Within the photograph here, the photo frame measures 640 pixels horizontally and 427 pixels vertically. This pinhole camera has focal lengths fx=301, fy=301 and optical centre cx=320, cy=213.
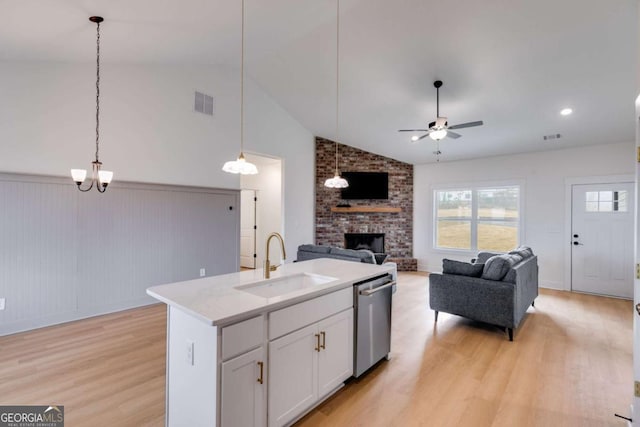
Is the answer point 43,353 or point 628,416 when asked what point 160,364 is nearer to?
point 43,353

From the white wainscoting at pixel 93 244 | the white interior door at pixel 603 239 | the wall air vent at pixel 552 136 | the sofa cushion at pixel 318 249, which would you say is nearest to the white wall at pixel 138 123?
the white wainscoting at pixel 93 244

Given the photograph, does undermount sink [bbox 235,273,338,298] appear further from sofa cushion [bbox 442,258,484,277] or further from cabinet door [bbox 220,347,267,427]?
sofa cushion [bbox 442,258,484,277]

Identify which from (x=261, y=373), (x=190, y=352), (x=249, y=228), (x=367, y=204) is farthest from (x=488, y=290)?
(x=249, y=228)

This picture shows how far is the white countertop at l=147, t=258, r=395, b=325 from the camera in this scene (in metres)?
1.58

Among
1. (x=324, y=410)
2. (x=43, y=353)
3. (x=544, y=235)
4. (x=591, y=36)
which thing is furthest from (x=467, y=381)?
(x=544, y=235)

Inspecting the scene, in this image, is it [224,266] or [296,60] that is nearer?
[296,60]

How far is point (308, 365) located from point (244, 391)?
0.53 meters

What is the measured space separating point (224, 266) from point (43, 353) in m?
2.67

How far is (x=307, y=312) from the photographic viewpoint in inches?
79.1

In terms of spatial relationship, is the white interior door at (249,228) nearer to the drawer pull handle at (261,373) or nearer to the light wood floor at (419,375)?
the light wood floor at (419,375)

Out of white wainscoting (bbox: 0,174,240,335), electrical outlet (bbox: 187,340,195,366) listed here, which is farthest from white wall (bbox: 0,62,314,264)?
electrical outlet (bbox: 187,340,195,366)

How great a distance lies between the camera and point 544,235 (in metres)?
5.90

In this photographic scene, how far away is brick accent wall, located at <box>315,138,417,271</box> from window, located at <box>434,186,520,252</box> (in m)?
0.74

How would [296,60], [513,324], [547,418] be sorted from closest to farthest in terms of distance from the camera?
[547,418], [513,324], [296,60]
